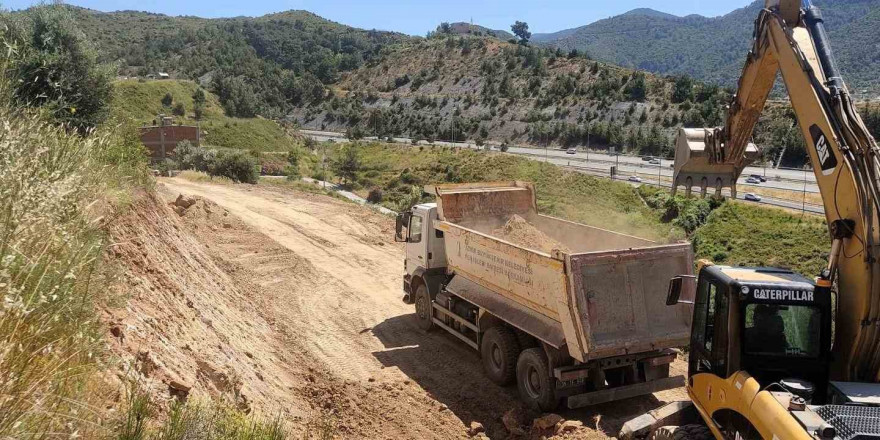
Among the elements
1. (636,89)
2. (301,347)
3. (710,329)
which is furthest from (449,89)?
(710,329)

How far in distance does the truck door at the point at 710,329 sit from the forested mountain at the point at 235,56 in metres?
80.5

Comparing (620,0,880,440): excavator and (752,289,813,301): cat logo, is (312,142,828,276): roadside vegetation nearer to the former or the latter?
(620,0,880,440): excavator

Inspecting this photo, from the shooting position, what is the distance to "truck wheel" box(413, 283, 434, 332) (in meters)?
13.4

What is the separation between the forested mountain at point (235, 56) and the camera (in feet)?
348

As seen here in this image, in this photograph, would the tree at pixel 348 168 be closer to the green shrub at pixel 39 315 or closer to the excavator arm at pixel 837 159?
the excavator arm at pixel 837 159

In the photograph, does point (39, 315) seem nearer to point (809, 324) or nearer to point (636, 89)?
point (809, 324)

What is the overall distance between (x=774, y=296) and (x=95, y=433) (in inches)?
211

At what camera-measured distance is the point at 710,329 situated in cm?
625

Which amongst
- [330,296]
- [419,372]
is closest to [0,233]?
[419,372]

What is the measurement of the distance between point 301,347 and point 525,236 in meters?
4.77

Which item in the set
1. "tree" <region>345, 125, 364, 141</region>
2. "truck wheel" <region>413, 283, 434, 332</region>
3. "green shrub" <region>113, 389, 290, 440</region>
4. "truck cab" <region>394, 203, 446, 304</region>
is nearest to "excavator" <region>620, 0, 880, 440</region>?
"green shrub" <region>113, 389, 290, 440</region>

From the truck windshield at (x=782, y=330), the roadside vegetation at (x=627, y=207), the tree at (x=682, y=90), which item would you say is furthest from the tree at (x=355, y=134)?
the truck windshield at (x=782, y=330)

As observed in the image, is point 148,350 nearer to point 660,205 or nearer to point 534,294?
point 534,294

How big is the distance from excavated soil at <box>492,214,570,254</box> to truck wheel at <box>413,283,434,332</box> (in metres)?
1.93
